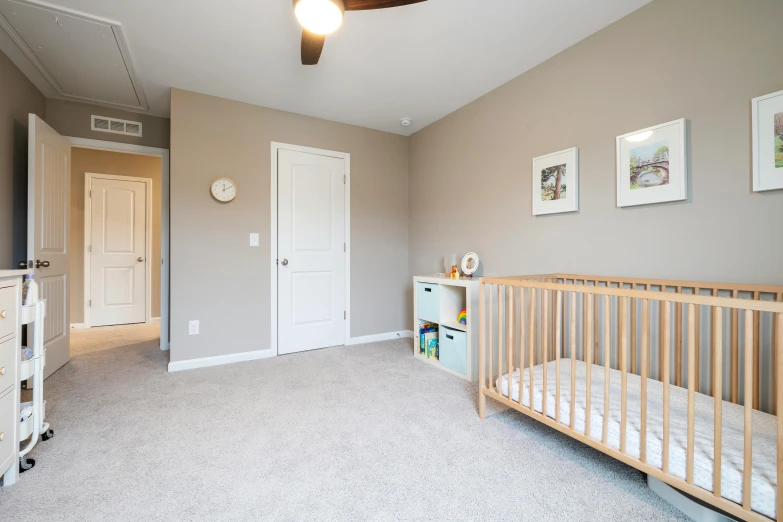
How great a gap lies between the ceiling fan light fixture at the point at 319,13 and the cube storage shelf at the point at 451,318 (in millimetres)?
1830

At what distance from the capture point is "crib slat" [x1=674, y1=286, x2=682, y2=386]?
1.65 metres

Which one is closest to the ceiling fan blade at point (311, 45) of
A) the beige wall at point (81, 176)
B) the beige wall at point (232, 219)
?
the beige wall at point (232, 219)

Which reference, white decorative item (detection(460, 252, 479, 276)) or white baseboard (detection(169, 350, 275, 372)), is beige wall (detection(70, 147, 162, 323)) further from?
white decorative item (detection(460, 252, 479, 276))

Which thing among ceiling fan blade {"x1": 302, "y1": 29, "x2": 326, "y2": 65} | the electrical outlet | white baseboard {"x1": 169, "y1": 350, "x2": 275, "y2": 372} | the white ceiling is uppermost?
the white ceiling

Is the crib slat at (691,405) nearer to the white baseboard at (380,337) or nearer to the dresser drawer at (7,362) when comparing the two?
the dresser drawer at (7,362)

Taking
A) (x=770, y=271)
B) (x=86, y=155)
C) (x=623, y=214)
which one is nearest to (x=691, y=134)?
(x=623, y=214)

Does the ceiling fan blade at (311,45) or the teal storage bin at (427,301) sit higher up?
the ceiling fan blade at (311,45)

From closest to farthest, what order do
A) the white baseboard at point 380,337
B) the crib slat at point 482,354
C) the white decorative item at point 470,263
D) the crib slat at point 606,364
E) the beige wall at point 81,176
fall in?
the crib slat at point 606,364 → the crib slat at point 482,354 → the white decorative item at point 470,263 → the white baseboard at point 380,337 → the beige wall at point 81,176

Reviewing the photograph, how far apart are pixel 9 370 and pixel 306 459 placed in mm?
1277

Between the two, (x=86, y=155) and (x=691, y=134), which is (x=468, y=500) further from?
(x=86, y=155)

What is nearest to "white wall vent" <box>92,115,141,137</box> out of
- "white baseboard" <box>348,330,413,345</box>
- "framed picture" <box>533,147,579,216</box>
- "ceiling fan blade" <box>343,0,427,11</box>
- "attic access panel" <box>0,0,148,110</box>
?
"attic access panel" <box>0,0,148,110</box>

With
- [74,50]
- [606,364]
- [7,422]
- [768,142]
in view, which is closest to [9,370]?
[7,422]

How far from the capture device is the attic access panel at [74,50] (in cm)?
193

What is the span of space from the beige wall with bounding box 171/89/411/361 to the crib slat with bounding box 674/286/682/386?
257 cm
